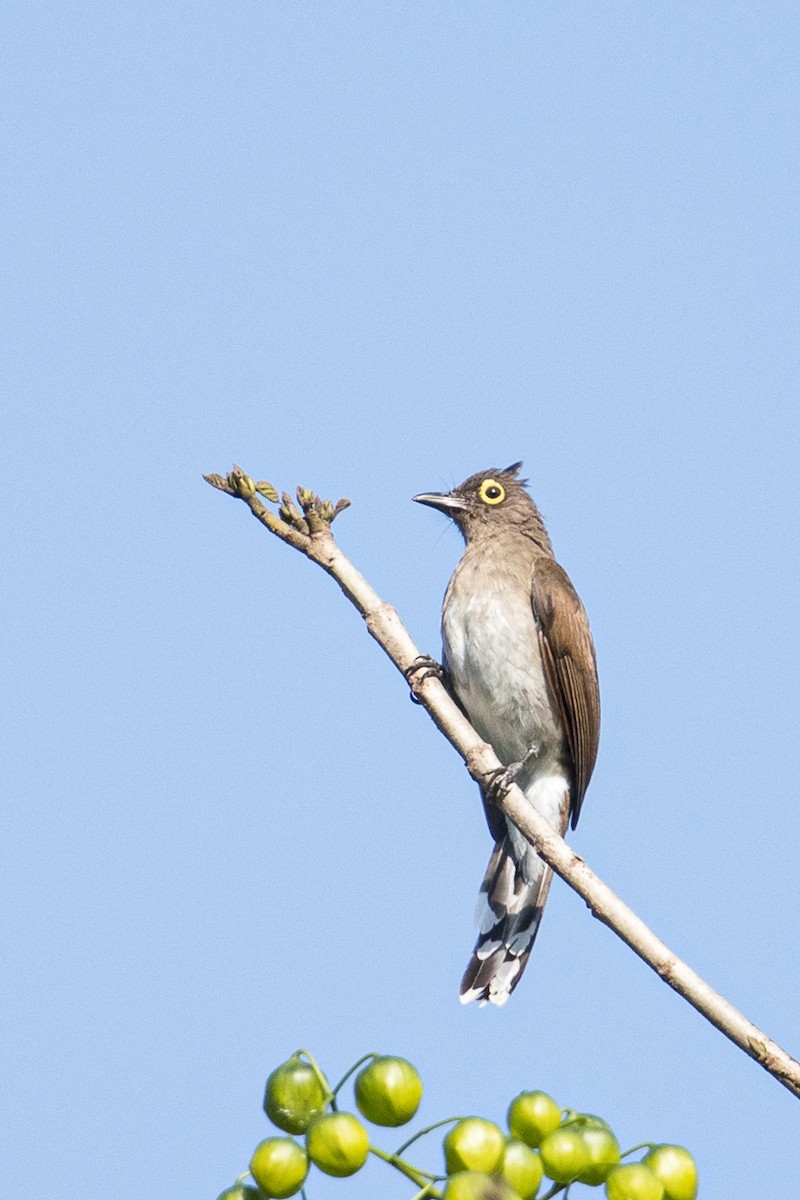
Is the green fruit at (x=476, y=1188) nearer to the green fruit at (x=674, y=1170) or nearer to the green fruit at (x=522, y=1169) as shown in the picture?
the green fruit at (x=522, y=1169)

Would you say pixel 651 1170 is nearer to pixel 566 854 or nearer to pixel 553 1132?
pixel 553 1132

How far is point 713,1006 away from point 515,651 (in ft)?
14.7

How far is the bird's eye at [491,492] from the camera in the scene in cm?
941

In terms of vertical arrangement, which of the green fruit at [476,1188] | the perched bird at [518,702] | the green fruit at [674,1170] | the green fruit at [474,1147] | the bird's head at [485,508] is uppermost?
the bird's head at [485,508]

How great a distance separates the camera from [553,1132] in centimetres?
275

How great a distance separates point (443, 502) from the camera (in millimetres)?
9391

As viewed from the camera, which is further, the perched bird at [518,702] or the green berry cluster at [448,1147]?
the perched bird at [518,702]

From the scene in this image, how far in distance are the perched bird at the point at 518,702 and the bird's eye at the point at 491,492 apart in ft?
1.56

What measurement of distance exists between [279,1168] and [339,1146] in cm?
11

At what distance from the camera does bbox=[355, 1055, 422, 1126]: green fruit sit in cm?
280

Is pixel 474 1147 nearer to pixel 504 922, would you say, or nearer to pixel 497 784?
pixel 497 784

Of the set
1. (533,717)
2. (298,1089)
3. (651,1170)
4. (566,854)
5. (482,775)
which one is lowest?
(651,1170)

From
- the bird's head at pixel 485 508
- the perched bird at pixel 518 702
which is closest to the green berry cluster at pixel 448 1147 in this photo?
the perched bird at pixel 518 702

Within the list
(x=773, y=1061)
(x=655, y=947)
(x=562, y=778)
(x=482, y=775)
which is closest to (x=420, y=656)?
Result: (x=482, y=775)
